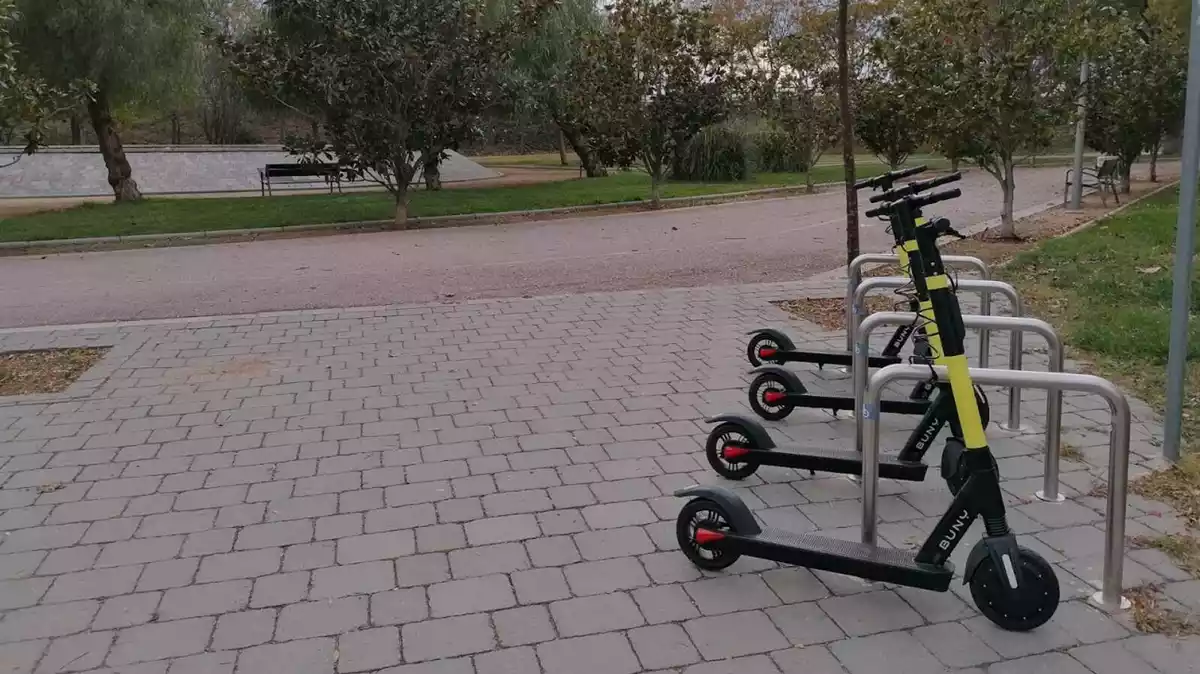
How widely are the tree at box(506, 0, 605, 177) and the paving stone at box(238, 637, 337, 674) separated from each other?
16.9 meters

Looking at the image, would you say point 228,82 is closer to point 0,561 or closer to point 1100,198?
point 1100,198

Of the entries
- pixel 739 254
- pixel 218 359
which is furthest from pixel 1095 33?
pixel 218 359

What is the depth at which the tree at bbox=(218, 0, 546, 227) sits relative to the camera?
14977 millimetres

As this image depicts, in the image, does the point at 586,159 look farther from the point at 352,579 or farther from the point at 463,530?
the point at 352,579

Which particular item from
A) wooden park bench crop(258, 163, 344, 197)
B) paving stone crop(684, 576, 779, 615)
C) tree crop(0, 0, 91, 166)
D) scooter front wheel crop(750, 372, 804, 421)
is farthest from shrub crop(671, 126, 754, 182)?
paving stone crop(684, 576, 779, 615)

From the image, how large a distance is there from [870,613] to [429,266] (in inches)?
374

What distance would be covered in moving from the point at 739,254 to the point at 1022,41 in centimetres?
410

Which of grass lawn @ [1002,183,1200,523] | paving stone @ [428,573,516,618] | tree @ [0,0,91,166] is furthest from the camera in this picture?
tree @ [0,0,91,166]

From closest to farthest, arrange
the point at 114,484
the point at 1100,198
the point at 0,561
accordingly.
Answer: the point at 0,561, the point at 114,484, the point at 1100,198

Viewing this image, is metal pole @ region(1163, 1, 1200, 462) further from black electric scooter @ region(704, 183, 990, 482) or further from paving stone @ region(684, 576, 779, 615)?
paving stone @ region(684, 576, 779, 615)

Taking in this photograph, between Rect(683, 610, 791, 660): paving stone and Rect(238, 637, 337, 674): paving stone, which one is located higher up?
Rect(238, 637, 337, 674): paving stone

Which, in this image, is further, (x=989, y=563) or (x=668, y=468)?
(x=668, y=468)

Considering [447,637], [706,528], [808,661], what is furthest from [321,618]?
[808,661]

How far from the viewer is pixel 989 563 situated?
312 centimetres
